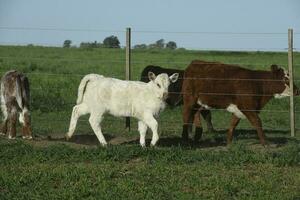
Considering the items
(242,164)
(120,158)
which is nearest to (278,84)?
(242,164)

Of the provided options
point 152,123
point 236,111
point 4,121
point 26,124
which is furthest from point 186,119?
point 4,121

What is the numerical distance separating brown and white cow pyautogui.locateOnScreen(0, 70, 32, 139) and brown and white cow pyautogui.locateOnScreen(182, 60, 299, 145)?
3.17 m

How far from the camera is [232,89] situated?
1197 cm

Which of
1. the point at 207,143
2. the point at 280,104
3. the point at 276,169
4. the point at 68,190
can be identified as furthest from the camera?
the point at 280,104

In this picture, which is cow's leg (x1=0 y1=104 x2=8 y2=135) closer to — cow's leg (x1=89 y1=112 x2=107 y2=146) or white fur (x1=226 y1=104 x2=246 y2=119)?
cow's leg (x1=89 y1=112 x2=107 y2=146)

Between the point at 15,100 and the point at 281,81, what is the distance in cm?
539

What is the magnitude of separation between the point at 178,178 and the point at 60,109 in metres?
10.0

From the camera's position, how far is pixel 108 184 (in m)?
7.69

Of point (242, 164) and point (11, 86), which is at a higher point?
point (11, 86)

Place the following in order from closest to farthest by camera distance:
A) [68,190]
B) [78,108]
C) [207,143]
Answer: [68,190], [78,108], [207,143]

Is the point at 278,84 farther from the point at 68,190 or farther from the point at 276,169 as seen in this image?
the point at 68,190

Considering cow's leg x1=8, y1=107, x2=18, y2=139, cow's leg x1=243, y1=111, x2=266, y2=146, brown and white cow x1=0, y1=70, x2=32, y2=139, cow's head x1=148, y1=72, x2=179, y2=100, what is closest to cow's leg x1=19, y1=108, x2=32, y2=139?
brown and white cow x1=0, y1=70, x2=32, y2=139

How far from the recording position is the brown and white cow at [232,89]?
466 inches

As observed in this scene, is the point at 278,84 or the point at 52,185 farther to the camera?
the point at 278,84
